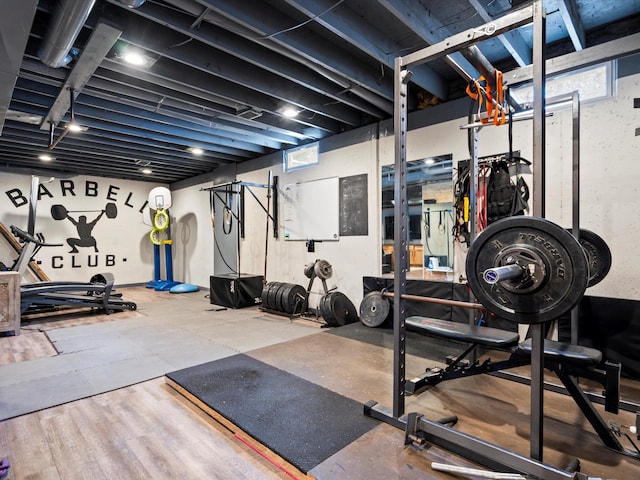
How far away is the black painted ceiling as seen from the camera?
8.58ft

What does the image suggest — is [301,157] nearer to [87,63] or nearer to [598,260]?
[87,63]

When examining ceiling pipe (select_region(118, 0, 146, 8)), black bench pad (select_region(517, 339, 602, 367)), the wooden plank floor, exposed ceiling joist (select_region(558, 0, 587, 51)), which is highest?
exposed ceiling joist (select_region(558, 0, 587, 51))

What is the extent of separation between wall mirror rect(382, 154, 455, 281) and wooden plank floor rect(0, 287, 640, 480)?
5.73 feet

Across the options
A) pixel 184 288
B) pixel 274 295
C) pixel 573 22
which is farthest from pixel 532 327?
pixel 184 288

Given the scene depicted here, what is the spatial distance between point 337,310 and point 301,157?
2.80 m

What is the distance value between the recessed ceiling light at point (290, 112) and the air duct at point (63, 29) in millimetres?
2311

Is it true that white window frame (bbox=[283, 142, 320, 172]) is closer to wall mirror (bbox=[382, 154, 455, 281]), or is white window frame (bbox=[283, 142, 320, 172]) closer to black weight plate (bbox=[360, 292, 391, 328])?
wall mirror (bbox=[382, 154, 455, 281])

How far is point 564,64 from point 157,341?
4.80m

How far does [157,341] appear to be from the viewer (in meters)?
4.11

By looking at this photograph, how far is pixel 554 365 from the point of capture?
2.01 meters

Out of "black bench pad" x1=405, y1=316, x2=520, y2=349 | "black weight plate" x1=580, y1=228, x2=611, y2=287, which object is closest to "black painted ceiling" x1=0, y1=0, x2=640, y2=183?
"black weight plate" x1=580, y1=228, x2=611, y2=287

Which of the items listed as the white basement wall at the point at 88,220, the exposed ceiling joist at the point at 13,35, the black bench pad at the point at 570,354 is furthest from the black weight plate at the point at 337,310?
the white basement wall at the point at 88,220

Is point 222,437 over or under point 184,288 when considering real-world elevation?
under

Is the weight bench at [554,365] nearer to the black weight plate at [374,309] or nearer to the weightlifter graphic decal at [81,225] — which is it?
the black weight plate at [374,309]
